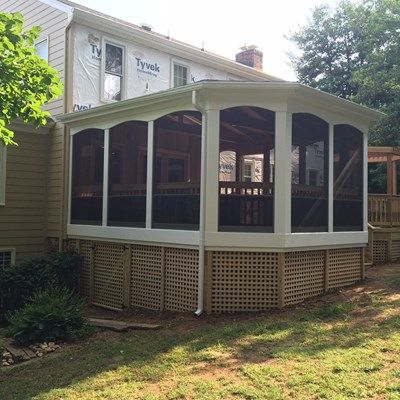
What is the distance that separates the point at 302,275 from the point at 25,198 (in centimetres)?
695

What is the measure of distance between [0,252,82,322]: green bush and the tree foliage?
1012cm

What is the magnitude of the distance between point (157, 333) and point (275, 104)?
14.0 feet

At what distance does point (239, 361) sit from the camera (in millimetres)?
5500

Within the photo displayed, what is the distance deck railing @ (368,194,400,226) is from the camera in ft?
42.5

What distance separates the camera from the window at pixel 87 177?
10562mm

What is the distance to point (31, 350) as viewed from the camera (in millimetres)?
6848

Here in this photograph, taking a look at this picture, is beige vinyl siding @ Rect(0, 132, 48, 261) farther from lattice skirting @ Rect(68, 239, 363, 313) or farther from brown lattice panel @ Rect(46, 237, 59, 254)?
lattice skirting @ Rect(68, 239, 363, 313)

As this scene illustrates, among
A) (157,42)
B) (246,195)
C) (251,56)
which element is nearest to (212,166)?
(246,195)

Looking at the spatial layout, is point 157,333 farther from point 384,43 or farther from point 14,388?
point 384,43

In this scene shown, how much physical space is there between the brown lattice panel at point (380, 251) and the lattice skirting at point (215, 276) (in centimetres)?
330

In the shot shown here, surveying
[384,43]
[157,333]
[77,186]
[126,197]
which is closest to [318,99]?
[126,197]

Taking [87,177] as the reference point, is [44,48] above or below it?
above

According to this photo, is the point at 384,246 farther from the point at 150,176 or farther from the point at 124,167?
the point at 124,167

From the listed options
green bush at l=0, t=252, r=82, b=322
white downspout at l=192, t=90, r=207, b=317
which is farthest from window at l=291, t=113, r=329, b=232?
green bush at l=0, t=252, r=82, b=322
